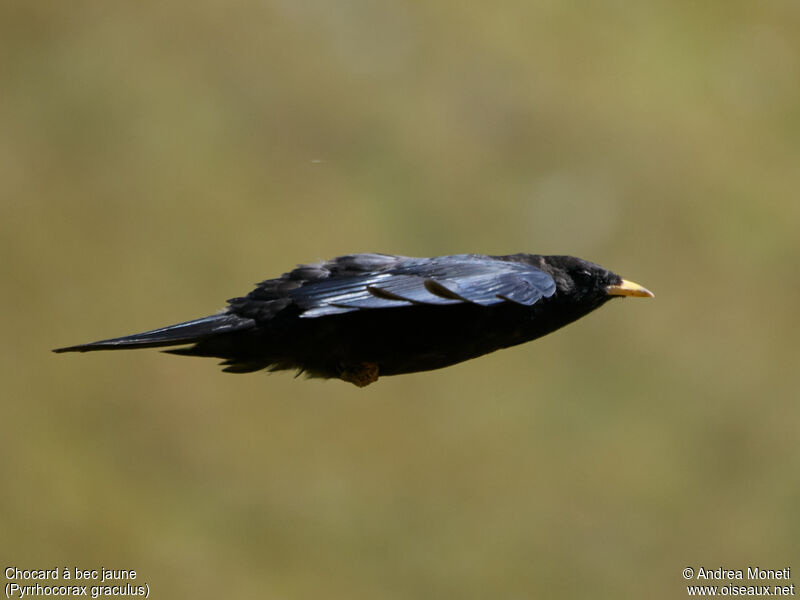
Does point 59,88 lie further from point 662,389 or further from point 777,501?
point 777,501

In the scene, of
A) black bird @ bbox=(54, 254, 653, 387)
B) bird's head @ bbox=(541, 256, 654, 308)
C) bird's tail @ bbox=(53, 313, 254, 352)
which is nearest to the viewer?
bird's tail @ bbox=(53, 313, 254, 352)

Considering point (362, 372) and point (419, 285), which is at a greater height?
point (419, 285)

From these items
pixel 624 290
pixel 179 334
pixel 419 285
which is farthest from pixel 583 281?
pixel 179 334

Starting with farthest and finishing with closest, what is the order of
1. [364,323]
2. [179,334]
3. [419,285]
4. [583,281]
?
[583,281] → [364,323] → [179,334] → [419,285]

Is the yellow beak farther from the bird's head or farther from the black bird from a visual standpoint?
the black bird

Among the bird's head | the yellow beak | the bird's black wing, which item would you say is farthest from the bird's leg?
the yellow beak

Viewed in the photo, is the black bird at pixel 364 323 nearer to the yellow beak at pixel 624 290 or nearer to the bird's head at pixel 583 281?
the bird's head at pixel 583 281

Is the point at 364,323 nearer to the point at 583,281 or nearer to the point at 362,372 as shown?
the point at 362,372

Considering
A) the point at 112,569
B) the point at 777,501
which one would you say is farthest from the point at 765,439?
the point at 112,569
